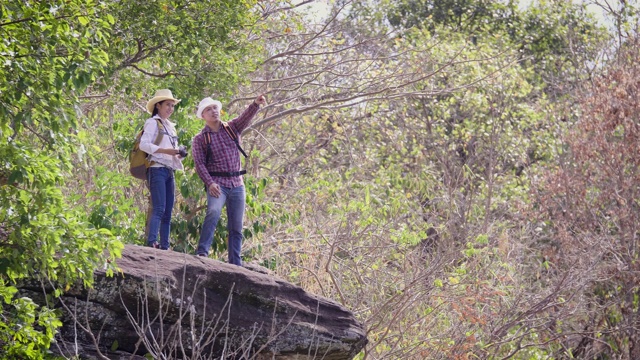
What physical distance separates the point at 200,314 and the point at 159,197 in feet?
3.51

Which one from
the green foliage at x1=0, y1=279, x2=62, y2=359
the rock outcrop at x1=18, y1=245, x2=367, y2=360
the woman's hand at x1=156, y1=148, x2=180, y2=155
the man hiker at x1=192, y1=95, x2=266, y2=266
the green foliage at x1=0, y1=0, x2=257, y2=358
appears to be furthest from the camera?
the man hiker at x1=192, y1=95, x2=266, y2=266

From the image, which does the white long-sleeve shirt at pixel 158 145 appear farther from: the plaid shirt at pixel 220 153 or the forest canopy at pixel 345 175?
the forest canopy at pixel 345 175

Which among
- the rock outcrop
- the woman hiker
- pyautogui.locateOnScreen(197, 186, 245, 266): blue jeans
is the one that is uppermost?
the woman hiker

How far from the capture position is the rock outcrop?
299 inches

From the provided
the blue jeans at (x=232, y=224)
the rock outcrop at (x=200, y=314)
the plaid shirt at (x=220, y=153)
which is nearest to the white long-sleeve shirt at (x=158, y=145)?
the plaid shirt at (x=220, y=153)

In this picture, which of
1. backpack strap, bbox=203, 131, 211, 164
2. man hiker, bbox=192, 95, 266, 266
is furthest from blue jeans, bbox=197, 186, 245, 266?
backpack strap, bbox=203, 131, 211, 164

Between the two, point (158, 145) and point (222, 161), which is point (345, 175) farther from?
point (158, 145)

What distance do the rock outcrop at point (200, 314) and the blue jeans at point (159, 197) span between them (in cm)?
31

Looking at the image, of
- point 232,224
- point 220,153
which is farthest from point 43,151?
point 232,224

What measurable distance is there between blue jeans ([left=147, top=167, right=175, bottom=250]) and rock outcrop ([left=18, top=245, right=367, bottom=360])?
309mm

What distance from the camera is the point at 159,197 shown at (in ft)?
27.8

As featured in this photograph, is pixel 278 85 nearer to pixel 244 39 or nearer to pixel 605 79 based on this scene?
pixel 244 39

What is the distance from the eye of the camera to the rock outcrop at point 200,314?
7.60 meters

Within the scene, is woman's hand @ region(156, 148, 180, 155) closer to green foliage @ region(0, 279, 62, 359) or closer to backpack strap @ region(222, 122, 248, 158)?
backpack strap @ region(222, 122, 248, 158)
